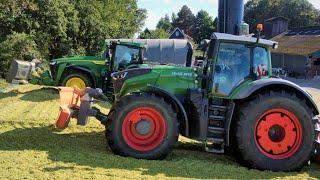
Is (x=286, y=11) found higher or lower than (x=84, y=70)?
higher

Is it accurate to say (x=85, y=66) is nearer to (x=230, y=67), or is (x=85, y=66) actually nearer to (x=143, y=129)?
(x=143, y=129)

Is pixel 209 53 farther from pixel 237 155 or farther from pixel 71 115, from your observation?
pixel 71 115

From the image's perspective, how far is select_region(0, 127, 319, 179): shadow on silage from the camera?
6934 millimetres

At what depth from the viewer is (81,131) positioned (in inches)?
366

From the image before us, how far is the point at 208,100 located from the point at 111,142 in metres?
1.63

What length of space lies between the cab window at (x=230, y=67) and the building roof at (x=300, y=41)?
112 ft

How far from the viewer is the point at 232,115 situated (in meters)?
7.59

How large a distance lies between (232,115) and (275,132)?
2.33 ft

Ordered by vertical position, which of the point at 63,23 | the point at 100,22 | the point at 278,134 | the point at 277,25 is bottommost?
the point at 278,134

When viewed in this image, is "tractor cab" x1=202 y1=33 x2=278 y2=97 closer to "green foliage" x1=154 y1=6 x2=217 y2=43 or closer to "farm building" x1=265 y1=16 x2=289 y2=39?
"farm building" x1=265 y1=16 x2=289 y2=39

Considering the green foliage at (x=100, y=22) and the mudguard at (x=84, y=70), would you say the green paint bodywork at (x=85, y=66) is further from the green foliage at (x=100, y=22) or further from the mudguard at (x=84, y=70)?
the green foliage at (x=100, y=22)

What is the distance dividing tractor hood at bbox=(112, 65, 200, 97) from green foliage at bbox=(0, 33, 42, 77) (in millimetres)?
14416

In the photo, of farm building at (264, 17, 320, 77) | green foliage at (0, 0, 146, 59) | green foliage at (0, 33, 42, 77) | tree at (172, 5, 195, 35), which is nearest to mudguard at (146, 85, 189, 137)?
green foliage at (0, 33, 42, 77)

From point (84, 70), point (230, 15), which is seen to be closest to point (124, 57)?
point (84, 70)
